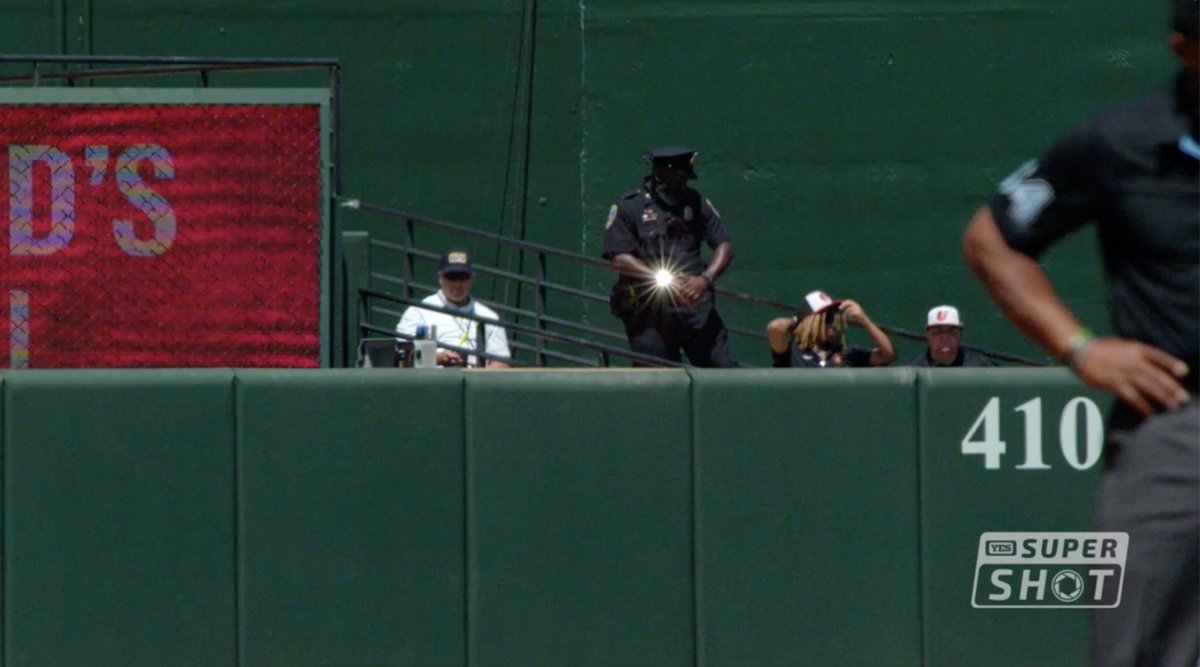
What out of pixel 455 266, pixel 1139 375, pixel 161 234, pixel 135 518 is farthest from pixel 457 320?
pixel 1139 375

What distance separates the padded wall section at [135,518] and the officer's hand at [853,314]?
3.96 m

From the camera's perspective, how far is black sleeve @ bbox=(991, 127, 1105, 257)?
3209mm

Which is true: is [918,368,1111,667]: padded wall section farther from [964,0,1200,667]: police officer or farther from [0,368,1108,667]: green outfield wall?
[964,0,1200,667]: police officer

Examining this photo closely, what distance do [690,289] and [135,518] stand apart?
3.72 metres

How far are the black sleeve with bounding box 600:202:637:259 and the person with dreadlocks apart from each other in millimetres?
934

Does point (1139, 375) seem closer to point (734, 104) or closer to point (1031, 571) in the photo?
point (1031, 571)

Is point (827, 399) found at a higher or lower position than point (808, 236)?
lower

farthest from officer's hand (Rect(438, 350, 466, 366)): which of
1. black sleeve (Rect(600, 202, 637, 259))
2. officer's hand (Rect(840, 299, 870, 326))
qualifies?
officer's hand (Rect(840, 299, 870, 326))

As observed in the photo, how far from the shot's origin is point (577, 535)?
24.0 ft

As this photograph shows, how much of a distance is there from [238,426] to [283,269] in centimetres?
114

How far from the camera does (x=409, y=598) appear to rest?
728cm

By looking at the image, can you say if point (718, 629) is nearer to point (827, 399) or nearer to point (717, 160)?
point (827, 399)

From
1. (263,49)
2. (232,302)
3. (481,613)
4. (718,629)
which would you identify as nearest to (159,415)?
(232,302)

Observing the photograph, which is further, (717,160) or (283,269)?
(717,160)
